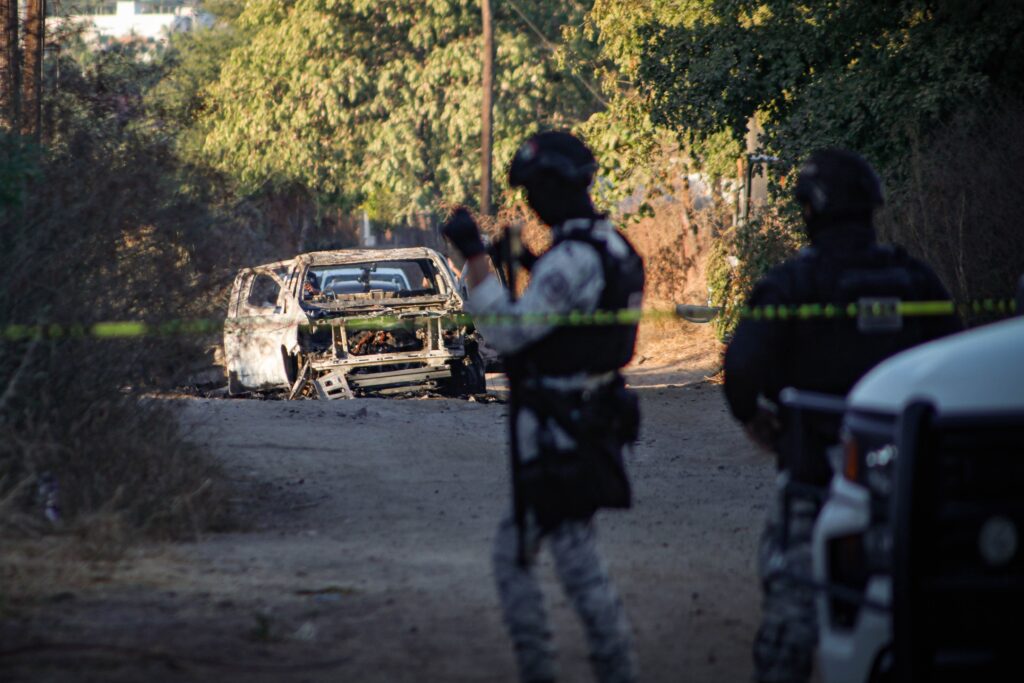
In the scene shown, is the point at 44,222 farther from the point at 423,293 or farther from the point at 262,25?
the point at 262,25

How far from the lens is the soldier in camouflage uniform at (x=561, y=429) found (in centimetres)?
425

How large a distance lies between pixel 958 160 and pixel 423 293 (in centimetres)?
629

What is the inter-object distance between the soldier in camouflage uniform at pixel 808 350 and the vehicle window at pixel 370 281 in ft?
41.7

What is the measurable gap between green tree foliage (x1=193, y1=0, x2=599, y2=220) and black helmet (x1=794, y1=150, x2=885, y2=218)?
33828mm

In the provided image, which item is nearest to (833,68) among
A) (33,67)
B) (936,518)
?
(33,67)

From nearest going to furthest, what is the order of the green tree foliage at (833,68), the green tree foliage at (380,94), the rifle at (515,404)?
the rifle at (515,404) < the green tree foliage at (833,68) < the green tree foliage at (380,94)

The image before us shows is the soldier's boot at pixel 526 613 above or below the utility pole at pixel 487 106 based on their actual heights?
below

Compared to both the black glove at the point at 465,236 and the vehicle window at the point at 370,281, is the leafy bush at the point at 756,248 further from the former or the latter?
the black glove at the point at 465,236

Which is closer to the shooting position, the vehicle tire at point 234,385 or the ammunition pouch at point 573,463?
the ammunition pouch at point 573,463

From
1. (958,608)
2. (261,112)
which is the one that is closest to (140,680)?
(958,608)

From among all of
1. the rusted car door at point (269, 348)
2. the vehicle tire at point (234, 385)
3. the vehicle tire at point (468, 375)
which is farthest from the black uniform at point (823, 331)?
the vehicle tire at point (234, 385)

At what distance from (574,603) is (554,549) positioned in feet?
0.54

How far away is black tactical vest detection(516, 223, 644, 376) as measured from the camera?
4.34m

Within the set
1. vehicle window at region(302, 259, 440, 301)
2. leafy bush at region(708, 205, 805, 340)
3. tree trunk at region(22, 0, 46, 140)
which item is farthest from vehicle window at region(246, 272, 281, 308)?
leafy bush at region(708, 205, 805, 340)
